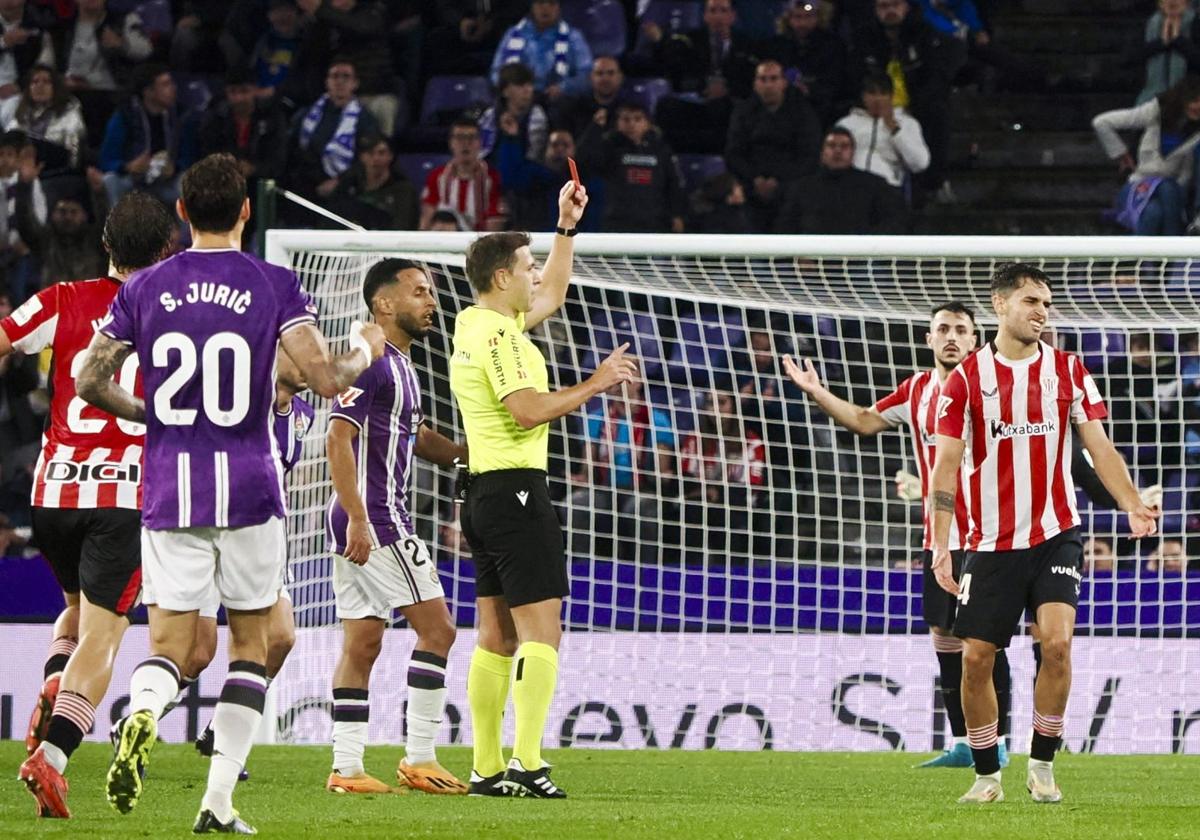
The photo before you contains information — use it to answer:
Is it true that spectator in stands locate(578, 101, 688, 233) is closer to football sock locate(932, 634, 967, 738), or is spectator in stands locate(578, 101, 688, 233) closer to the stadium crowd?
the stadium crowd

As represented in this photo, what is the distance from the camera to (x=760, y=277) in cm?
1188

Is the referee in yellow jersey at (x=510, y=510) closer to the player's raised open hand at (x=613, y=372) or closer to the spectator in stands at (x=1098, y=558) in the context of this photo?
the player's raised open hand at (x=613, y=372)

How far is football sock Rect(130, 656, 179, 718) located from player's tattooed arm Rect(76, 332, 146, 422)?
711mm

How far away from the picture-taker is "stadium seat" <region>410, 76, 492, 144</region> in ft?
53.2

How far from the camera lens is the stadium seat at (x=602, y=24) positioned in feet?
53.7

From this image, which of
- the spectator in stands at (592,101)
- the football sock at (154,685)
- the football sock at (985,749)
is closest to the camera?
the football sock at (154,685)

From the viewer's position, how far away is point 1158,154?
1442cm

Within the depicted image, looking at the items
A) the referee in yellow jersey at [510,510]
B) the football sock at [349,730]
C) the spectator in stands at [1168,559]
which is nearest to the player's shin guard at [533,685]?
the referee in yellow jersey at [510,510]

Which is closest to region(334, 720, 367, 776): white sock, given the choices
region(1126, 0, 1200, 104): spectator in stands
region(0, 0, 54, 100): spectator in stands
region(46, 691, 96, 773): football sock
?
region(46, 691, 96, 773): football sock

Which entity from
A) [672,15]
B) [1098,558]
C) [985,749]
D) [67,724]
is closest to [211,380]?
[67,724]

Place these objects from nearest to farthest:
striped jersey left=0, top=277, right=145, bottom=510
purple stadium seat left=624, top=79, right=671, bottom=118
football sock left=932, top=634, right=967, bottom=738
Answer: striped jersey left=0, top=277, right=145, bottom=510 → football sock left=932, top=634, right=967, bottom=738 → purple stadium seat left=624, top=79, right=671, bottom=118

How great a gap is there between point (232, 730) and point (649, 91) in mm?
11126

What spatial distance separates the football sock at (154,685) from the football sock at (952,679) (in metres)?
4.78

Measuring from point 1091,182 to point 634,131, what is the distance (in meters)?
4.16
